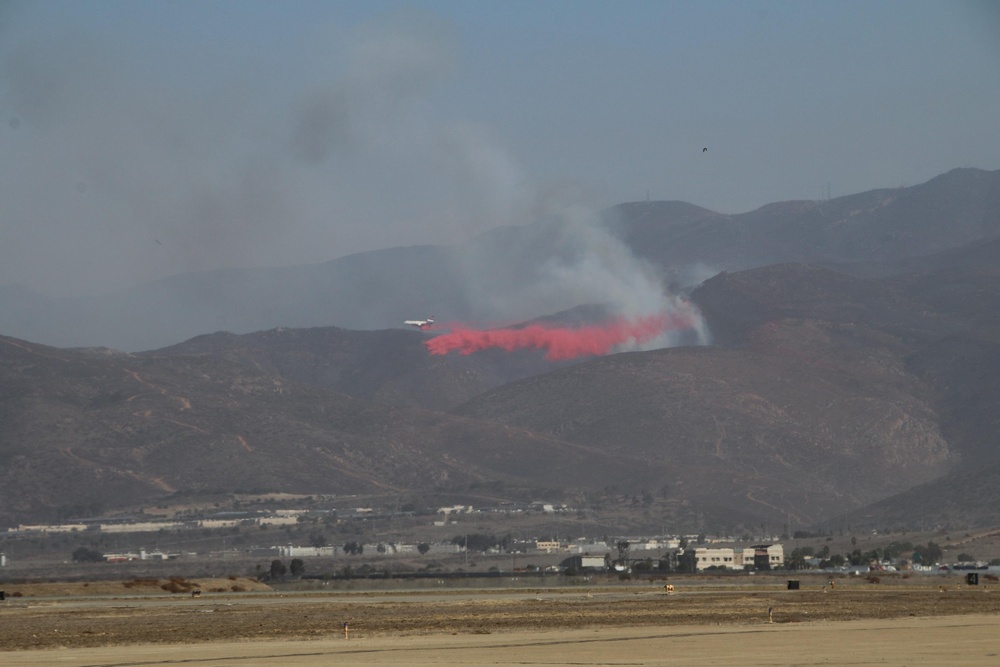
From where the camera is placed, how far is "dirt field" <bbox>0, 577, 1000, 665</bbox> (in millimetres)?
57656

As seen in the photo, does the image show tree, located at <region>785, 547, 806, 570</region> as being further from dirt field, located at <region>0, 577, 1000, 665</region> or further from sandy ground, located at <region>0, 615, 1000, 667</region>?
sandy ground, located at <region>0, 615, 1000, 667</region>

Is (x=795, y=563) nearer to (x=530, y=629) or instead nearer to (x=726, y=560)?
(x=726, y=560)

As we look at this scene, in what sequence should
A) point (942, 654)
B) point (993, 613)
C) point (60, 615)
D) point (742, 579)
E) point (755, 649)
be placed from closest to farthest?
point (942, 654), point (755, 649), point (993, 613), point (60, 615), point (742, 579)

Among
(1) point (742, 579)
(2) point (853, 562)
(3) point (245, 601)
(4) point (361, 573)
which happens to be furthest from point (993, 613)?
(4) point (361, 573)

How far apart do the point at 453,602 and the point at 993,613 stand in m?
35.7

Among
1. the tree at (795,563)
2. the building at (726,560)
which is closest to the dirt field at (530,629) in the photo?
the tree at (795,563)

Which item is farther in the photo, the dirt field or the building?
the building

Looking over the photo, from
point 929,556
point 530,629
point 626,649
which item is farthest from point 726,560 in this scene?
point 626,649

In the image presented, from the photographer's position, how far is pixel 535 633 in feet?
229

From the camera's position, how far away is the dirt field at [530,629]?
5766 cm

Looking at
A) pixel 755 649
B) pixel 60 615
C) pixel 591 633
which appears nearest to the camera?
pixel 755 649

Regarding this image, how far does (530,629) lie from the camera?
72375mm

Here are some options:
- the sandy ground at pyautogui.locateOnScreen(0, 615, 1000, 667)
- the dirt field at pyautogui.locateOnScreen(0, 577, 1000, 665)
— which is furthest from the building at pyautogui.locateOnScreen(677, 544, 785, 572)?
the sandy ground at pyautogui.locateOnScreen(0, 615, 1000, 667)

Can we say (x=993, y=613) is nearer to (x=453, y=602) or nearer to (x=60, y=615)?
(x=453, y=602)
